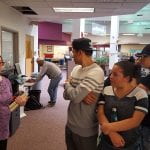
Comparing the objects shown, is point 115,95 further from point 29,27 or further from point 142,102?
point 29,27

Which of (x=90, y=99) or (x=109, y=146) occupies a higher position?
(x=90, y=99)

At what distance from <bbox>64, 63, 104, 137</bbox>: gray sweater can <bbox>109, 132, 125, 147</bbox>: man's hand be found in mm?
289

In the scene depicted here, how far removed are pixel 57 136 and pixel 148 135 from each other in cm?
276

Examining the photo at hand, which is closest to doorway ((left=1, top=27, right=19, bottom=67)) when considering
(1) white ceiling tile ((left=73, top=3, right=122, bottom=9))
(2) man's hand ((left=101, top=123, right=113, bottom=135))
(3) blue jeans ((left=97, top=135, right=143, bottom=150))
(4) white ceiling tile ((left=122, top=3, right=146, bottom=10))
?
(1) white ceiling tile ((left=73, top=3, right=122, bottom=9))

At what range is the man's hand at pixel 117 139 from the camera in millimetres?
1727

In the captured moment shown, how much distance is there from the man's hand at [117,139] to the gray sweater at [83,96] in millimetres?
289

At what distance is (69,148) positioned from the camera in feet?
6.98

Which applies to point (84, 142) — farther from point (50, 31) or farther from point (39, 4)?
point (50, 31)

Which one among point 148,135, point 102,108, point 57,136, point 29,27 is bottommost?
point 57,136

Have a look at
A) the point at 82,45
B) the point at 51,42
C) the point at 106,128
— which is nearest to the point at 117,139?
the point at 106,128

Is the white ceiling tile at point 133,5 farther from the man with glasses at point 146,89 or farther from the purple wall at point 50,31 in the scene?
the purple wall at point 50,31

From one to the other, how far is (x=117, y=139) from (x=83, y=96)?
406 millimetres

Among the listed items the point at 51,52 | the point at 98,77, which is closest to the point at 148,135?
the point at 98,77

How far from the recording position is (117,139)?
173cm
